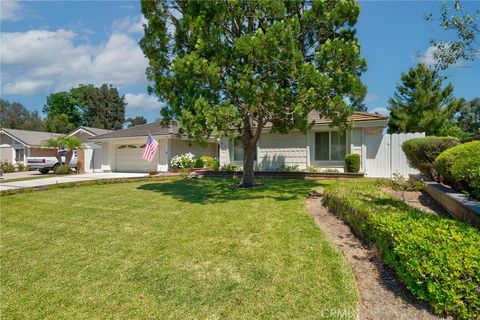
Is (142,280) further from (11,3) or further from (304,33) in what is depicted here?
(11,3)

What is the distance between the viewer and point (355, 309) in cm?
Answer: 293

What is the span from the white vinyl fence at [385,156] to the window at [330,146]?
1140 millimetres

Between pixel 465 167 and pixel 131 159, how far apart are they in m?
21.5

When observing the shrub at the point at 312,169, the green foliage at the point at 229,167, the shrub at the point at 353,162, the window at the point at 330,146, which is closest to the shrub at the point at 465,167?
the shrub at the point at 353,162

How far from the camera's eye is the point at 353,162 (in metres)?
13.2

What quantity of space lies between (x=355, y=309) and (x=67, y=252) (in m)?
4.48

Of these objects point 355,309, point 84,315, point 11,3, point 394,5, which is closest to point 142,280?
point 84,315

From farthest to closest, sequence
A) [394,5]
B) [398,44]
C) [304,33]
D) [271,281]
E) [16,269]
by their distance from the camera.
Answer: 1. [304,33]
2. [394,5]
3. [398,44]
4. [16,269]
5. [271,281]

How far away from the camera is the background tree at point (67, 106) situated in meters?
54.4

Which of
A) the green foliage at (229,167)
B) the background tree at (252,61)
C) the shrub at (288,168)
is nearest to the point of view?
the background tree at (252,61)

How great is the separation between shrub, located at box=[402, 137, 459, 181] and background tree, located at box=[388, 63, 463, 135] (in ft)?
57.4

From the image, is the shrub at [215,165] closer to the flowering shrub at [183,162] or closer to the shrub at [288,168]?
the flowering shrub at [183,162]

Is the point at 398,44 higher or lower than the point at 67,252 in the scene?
higher

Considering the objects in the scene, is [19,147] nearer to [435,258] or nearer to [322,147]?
[322,147]
